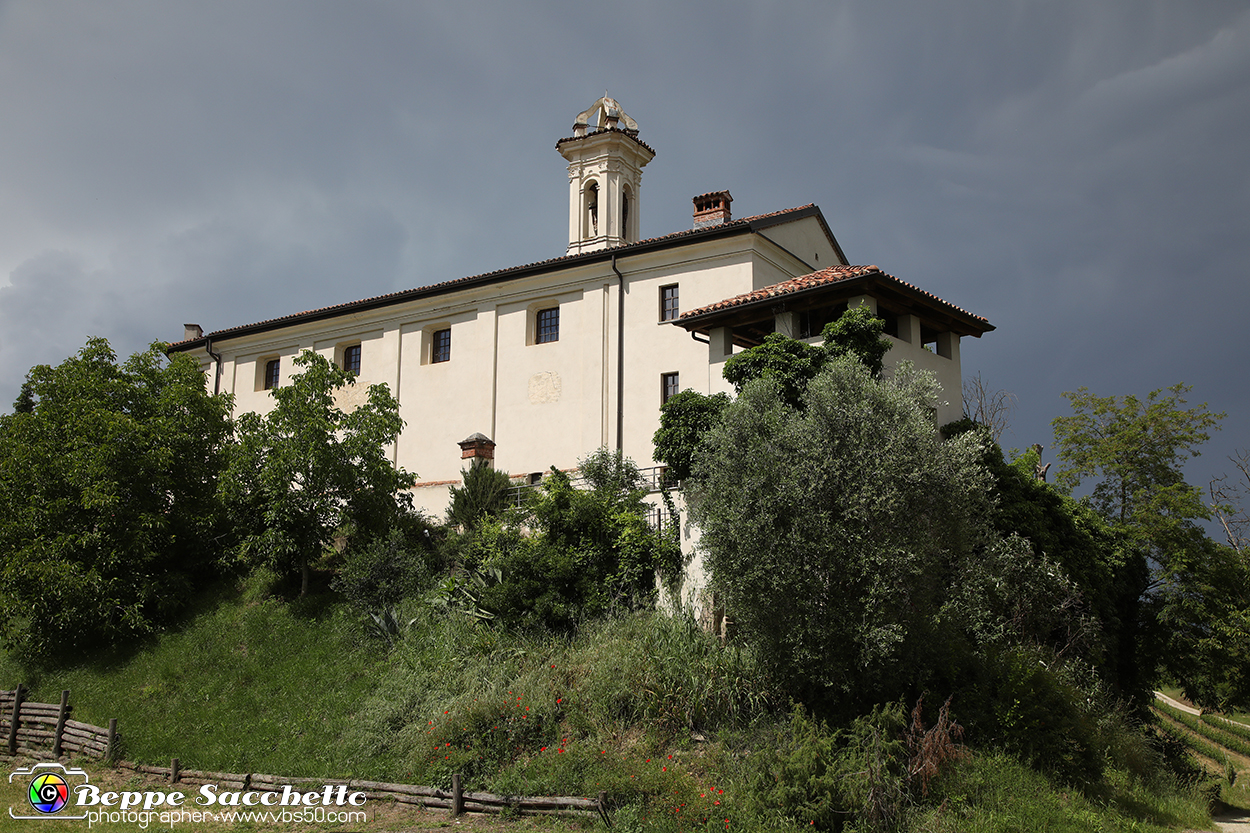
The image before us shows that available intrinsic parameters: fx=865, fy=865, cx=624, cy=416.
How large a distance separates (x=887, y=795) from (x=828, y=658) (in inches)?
71.3

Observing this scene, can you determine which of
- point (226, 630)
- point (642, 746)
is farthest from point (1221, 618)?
point (226, 630)

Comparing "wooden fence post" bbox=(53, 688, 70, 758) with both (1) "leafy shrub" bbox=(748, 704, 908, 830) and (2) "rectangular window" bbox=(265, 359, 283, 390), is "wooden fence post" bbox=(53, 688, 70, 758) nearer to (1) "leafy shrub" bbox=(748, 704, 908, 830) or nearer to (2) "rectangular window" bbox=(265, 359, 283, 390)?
(1) "leafy shrub" bbox=(748, 704, 908, 830)

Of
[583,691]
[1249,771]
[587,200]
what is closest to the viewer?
[583,691]

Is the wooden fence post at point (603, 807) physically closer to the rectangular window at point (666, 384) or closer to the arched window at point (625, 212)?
the rectangular window at point (666, 384)

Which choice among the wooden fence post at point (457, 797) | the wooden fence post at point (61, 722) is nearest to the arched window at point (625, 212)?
the wooden fence post at point (61, 722)

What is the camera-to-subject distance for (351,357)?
30547mm

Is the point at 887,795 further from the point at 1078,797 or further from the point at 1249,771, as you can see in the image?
the point at 1249,771

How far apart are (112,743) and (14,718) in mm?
2884

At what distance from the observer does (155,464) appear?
19.5m

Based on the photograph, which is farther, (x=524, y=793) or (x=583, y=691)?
(x=583, y=691)

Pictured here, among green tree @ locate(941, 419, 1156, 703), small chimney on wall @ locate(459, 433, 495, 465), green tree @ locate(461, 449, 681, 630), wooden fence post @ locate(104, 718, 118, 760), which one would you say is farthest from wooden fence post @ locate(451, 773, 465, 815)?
small chimney on wall @ locate(459, 433, 495, 465)

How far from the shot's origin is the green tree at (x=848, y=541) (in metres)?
11.8

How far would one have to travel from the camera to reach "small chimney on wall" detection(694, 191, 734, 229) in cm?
2611

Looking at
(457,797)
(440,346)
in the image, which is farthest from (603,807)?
(440,346)
